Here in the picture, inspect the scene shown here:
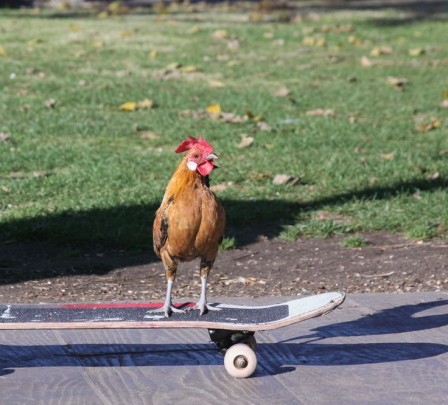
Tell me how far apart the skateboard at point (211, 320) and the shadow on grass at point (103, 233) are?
5.40 ft

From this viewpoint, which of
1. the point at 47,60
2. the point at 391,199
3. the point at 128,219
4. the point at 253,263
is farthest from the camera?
the point at 47,60

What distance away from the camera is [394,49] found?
50.7 ft

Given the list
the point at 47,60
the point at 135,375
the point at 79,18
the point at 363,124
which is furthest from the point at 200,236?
the point at 79,18

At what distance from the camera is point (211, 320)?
462cm

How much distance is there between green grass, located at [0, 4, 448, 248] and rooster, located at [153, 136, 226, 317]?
2386mm

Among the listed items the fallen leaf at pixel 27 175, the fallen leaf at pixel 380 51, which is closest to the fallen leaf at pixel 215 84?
the fallen leaf at pixel 380 51

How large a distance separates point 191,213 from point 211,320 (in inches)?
18.7

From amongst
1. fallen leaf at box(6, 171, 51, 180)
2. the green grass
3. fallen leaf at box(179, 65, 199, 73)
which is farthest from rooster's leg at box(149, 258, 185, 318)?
fallen leaf at box(179, 65, 199, 73)

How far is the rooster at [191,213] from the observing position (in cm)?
460

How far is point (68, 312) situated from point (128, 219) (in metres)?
2.77

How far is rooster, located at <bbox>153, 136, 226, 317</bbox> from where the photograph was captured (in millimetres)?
4602

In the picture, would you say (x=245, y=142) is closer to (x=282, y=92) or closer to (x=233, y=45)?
(x=282, y=92)

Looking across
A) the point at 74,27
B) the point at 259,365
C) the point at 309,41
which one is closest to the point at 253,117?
the point at 309,41

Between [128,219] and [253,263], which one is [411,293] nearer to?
[253,263]
